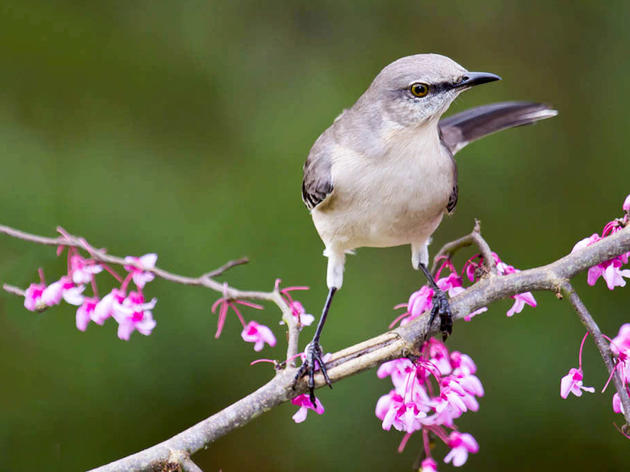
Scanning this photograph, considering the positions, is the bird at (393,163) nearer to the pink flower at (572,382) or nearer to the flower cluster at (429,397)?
the flower cluster at (429,397)

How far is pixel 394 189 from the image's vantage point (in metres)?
2.41

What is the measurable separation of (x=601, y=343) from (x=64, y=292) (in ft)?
4.19

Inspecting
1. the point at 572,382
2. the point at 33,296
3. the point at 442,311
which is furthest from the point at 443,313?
the point at 33,296

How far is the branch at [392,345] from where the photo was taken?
5.95 feet

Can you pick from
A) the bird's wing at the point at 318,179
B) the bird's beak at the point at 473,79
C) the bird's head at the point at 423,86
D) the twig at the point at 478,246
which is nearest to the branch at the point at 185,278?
the twig at the point at 478,246

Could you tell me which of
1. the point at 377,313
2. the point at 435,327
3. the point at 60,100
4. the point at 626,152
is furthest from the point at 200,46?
the point at 435,327

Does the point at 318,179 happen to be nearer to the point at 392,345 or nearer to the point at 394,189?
the point at 394,189

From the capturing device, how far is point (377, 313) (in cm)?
377

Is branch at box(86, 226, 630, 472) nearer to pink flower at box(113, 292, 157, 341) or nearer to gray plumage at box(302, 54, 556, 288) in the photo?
pink flower at box(113, 292, 157, 341)

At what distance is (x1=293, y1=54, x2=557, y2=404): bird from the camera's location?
7.73ft

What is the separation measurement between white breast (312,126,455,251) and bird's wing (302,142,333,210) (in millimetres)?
28

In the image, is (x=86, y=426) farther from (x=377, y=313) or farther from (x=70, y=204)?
(x=377, y=313)

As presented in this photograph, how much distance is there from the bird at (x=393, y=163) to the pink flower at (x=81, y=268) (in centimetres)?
62

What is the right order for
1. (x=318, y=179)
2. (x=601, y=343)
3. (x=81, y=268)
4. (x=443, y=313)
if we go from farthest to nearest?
(x=318, y=179) → (x=443, y=313) → (x=81, y=268) → (x=601, y=343)
